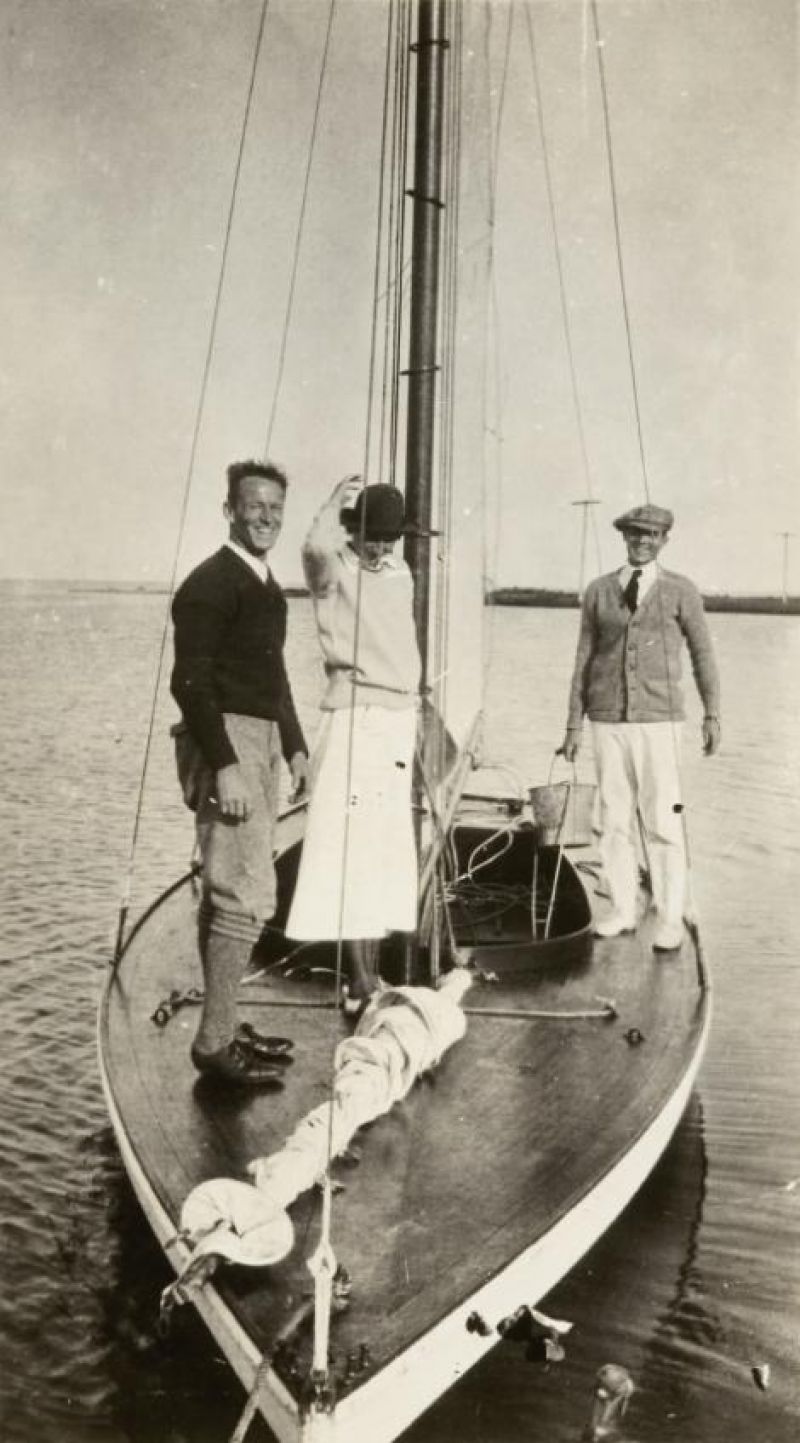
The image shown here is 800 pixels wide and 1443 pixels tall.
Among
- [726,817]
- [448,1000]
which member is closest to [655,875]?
[448,1000]

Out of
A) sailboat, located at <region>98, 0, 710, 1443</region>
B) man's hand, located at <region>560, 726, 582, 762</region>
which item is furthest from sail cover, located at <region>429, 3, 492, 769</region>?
man's hand, located at <region>560, 726, 582, 762</region>

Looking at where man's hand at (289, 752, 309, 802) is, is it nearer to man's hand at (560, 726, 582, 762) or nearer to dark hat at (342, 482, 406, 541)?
dark hat at (342, 482, 406, 541)

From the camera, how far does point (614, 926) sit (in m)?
5.61

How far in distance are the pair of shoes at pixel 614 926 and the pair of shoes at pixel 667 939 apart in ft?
0.65

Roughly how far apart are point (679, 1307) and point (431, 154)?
13.9 ft

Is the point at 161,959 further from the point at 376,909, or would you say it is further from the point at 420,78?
the point at 420,78

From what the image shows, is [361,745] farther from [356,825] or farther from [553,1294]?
[553,1294]

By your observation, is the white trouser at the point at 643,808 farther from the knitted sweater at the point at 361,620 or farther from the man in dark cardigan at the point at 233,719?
the man in dark cardigan at the point at 233,719

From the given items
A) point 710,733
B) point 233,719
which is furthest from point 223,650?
point 710,733

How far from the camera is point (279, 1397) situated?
246 centimetres

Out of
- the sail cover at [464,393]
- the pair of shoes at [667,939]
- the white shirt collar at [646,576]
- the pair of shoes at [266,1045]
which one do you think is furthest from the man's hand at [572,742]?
the pair of shoes at [266,1045]

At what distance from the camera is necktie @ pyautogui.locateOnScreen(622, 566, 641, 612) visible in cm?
546

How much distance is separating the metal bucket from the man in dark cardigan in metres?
2.75

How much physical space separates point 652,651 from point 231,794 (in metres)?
2.57
